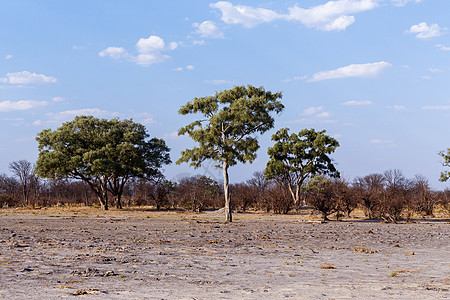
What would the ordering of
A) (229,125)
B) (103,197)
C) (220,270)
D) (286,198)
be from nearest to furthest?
(220,270), (229,125), (286,198), (103,197)

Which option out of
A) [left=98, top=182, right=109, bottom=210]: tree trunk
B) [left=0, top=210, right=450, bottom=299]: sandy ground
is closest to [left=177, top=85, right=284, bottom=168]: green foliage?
[left=0, top=210, right=450, bottom=299]: sandy ground

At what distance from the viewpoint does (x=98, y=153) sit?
44938 mm

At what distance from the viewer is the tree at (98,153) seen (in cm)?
4453

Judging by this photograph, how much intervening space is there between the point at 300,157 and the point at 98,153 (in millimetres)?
22917

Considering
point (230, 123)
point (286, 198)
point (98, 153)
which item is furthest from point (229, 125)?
point (98, 153)

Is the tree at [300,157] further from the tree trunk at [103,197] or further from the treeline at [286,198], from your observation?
the tree trunk at [103,197]

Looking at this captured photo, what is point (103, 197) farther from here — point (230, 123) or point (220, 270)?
point (220, 270)

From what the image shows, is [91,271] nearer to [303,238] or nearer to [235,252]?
[235,252]

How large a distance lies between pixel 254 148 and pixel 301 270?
19384 millimetres

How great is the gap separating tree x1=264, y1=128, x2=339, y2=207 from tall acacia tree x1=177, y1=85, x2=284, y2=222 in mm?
22794

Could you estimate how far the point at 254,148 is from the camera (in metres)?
28.5

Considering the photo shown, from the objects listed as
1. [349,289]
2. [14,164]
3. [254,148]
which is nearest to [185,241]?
[349,289]

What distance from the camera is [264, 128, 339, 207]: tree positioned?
51.3 m

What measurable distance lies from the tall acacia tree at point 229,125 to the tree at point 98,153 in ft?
58.7
